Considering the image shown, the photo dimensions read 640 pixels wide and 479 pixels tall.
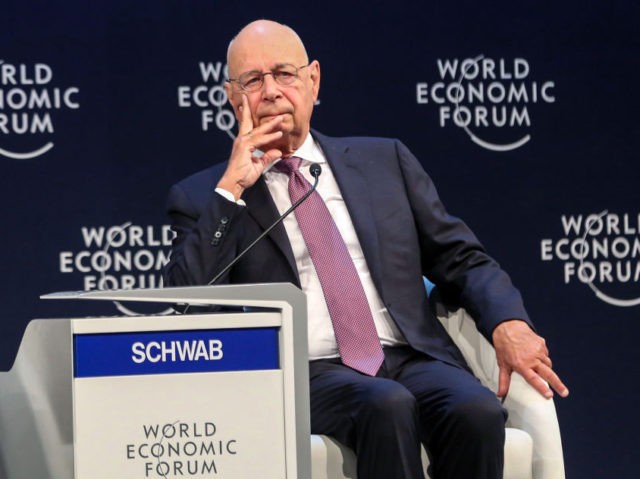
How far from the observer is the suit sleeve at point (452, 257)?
2691mm

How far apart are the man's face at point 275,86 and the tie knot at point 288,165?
5 cm

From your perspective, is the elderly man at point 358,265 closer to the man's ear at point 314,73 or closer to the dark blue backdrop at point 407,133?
the man's ear at point 314,73

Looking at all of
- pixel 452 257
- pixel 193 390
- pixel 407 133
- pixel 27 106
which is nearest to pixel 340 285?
pixel 452 257

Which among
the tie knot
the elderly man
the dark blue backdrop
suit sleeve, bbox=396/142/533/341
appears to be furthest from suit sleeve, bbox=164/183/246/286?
the dark blue backdrop

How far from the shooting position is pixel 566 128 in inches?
149

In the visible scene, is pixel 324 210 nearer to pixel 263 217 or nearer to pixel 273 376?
pixel 263 217

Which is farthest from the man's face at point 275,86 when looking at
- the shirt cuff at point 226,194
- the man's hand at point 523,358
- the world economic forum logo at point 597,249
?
the world economic forum logo at point 597,249

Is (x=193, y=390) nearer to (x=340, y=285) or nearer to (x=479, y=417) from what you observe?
(x=479, y=417)

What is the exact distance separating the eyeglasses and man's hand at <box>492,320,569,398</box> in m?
0.82

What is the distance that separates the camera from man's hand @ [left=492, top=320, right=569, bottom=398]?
2521 millimetres

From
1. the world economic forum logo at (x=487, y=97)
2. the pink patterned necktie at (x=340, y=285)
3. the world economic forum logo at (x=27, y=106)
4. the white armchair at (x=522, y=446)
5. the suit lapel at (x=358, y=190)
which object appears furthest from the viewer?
the world economic forum logo at (x=487, y=97)

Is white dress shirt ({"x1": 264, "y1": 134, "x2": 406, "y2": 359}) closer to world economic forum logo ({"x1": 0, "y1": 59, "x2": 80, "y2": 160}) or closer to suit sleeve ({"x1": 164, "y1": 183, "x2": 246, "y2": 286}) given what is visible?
suit sleeve ({"x1": 164, "y1": 183, "x2": 246, "y2": 286})

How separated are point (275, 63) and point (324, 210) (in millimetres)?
399

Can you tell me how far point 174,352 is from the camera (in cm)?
177
